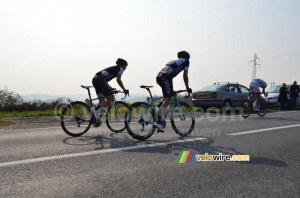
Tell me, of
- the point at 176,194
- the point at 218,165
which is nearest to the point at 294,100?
the point at 218,165

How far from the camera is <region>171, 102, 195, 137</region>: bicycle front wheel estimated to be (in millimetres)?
6864

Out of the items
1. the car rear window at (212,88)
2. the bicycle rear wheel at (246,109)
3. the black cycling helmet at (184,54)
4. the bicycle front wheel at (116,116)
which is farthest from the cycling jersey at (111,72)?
the car rear window at (212,88)

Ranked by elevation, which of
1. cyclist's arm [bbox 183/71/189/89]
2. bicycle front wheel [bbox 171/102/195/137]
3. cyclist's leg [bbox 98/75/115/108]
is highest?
cyclist's arm [bbox 183/71/189/89]

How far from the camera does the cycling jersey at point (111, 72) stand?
23.8ft

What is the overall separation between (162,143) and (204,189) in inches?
105

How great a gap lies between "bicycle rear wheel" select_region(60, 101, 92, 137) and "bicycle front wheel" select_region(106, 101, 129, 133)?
1.91 feet

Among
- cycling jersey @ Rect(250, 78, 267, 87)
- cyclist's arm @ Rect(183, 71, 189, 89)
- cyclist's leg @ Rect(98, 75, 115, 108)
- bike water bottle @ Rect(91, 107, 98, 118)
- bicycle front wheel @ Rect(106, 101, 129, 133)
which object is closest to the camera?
cyclist's arm @ Rect(183, 71, 189, 89)

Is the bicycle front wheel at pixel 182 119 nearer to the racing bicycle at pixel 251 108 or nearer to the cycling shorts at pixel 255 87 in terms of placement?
the racing bicycle at pixel 251 108

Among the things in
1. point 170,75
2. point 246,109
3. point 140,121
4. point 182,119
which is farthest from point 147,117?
point 246,109

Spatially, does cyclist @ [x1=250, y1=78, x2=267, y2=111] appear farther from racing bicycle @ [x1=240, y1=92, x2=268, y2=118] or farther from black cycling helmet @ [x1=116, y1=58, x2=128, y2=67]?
black cycling helmet @ [x1=116, y1=58, x2=128, y2=67]

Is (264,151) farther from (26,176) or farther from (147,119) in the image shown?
(26,176)

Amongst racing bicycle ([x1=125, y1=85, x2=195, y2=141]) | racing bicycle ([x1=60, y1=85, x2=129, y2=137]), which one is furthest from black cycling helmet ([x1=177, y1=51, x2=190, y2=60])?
racing bicycle ([x1=60, y1=85, x2=129, y2=137])

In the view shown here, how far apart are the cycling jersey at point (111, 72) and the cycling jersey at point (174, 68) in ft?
3.80

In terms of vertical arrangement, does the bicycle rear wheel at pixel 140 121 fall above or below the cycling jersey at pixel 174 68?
below
